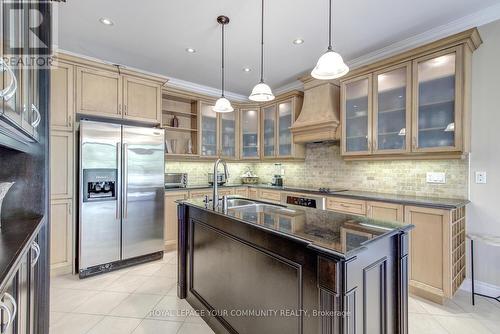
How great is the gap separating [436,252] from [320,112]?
2.17 metres

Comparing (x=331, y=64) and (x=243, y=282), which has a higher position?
(x=331, y=64)

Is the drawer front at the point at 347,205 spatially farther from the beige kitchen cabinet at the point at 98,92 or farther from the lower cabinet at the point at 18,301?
the beige kitchen cabinet at the point at 98,92

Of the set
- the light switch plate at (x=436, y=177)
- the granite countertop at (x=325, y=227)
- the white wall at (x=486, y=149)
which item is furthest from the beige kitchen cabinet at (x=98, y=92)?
the white wall at (x=486, y=149)

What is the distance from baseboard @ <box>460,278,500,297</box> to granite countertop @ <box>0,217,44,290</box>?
3613 millimetres

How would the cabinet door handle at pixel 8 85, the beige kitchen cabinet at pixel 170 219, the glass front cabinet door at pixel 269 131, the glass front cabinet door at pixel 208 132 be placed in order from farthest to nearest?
the glass front cabinet door at pixel 269 131 < the glass front cabinet door at pixel 208 132 < the beige kitchen cabinet at pixel 170 219 < the cabinet door handle at pixel 8 85

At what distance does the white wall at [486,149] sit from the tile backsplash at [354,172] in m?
0.15

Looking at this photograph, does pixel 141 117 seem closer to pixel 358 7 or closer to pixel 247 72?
pixel 247 72

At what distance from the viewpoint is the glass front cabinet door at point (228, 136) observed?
15.1 ft

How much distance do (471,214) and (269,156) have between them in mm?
2902

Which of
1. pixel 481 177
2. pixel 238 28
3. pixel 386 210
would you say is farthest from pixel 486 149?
pixel 238 28

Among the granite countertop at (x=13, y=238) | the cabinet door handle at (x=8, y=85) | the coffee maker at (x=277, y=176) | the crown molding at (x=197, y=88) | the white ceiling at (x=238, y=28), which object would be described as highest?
the white ceiling at (x=238, y=28)

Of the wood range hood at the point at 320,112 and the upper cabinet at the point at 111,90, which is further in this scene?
the wood range hood at the point at 320,112

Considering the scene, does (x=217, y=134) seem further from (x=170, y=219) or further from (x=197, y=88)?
(x=170, y=219)

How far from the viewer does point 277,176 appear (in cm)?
469
